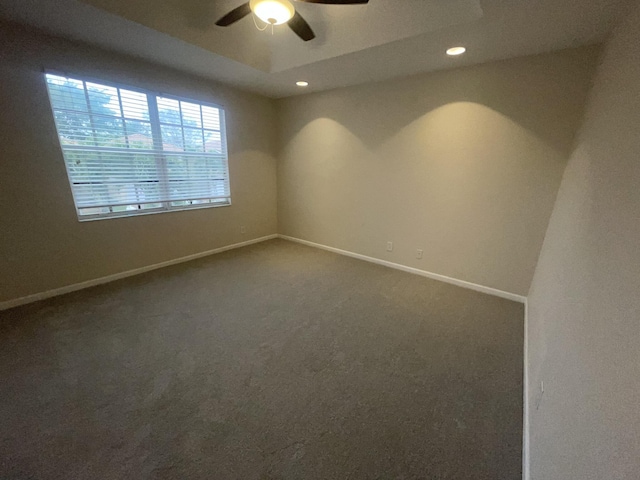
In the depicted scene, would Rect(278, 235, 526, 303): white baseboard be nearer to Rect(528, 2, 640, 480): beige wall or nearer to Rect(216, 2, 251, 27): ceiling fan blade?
Rect(528, 2, 640, 480): beige wall

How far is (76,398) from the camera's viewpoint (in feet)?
5.25

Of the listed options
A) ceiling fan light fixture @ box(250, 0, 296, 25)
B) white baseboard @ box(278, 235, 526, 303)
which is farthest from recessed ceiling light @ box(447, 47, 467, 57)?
white baseboard @ box(278, 235, 526, 303)

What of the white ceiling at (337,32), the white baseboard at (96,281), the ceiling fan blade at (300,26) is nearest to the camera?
the white ceiling at (337,32)

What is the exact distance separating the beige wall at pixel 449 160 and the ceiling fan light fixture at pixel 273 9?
5.92 feet

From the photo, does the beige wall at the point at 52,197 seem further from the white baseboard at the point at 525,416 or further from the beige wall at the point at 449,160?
the white baseboard at the point at 525,416

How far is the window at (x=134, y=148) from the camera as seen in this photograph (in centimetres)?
266

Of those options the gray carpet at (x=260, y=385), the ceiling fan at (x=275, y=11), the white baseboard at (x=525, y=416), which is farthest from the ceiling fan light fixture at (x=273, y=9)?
the white baseboard at (x=525, y=416)

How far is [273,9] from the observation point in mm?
1775

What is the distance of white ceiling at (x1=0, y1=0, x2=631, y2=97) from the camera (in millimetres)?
1877

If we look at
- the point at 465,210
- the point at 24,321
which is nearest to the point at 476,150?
the point at 465,210

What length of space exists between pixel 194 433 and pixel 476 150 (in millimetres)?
3400

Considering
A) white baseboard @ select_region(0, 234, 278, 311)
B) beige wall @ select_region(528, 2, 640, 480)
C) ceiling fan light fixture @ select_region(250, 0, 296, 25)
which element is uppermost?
ceiling fan light fixture @ select_region(250, 0, 296, 25)

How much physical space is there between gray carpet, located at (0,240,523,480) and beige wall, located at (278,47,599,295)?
712 mm

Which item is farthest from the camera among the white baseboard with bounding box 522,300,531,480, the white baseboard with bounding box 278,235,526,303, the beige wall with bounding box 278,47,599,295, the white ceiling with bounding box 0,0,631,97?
the white baseboard with bounding box 278,235,526,303
